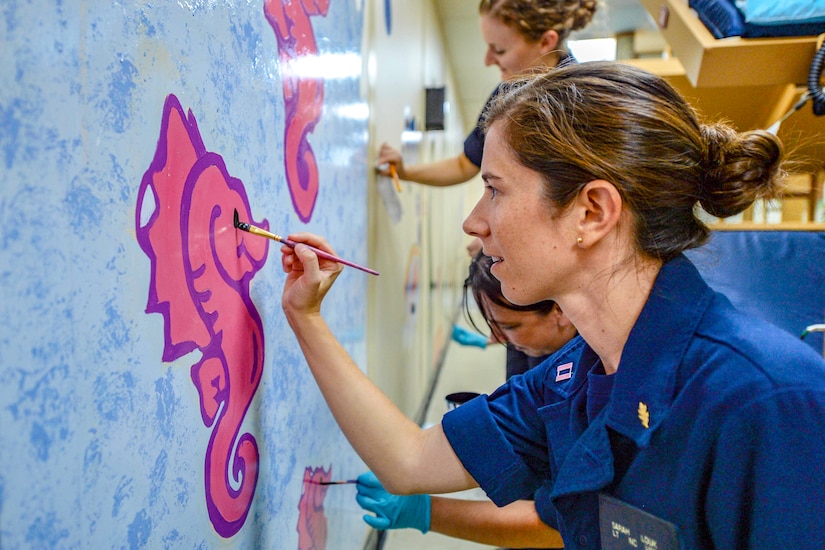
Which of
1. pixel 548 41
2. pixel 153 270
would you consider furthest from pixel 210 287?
pixel 548 41

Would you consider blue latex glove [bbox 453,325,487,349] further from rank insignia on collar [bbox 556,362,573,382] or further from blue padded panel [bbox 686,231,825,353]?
rank insignia on collar [bbox 556,362,573,382]

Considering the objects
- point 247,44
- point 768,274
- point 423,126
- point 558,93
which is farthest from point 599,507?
point 423,126

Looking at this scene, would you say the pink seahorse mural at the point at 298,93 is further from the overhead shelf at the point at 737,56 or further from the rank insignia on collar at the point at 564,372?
the overhead shelf at the point at 737,56

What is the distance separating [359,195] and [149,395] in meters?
0.99

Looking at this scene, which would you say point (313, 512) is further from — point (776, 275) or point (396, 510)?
point (776, 275)

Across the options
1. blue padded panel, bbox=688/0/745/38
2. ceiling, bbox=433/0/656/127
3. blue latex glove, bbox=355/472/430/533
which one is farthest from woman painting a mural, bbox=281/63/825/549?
ceiling, bbox=433/0/656/127

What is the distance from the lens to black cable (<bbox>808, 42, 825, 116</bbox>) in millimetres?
1789

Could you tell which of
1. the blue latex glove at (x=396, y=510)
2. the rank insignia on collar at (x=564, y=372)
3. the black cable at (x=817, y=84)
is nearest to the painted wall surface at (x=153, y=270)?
the blue latex glove at (x=396, y=510)

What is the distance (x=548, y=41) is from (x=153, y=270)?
58.0 inches

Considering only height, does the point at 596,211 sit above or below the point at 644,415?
above

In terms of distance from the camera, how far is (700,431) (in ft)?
2.44

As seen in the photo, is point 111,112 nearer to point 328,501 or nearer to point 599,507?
point 599,507

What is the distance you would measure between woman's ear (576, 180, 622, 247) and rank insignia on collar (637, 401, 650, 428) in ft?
0.71

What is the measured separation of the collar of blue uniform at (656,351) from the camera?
0.79 m
